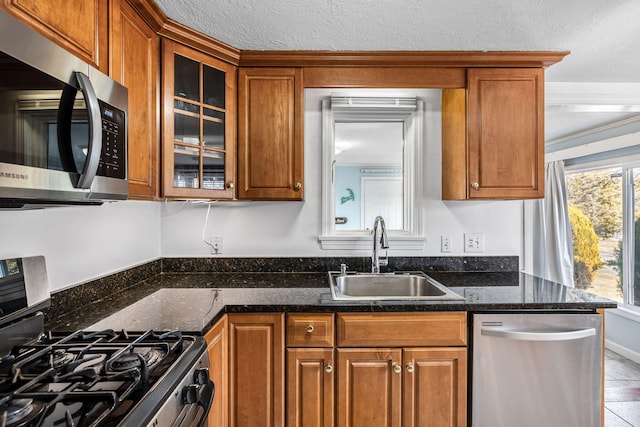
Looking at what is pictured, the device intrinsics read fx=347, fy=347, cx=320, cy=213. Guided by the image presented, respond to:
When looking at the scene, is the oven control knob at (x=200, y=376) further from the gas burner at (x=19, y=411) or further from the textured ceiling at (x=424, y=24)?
the textured ceiling at (x=424, y=24)

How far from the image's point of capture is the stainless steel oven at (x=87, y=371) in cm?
72

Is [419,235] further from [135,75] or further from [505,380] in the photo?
[135,75]

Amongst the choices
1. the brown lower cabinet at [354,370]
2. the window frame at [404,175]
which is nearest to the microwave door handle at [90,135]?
the brown lower cabinet at [354,370]

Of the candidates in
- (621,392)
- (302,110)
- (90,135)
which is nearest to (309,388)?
(90,135)

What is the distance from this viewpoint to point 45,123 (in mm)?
840

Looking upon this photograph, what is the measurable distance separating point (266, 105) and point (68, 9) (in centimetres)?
103

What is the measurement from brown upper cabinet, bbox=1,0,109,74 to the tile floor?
3409 millimetres

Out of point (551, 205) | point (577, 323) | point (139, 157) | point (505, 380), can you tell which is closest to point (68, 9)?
point (139, 157)

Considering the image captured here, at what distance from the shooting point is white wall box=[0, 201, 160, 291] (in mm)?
1214

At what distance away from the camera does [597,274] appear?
3.91 metres

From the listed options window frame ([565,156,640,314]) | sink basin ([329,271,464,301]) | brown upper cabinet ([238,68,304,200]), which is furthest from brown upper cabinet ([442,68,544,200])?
window frame ([565,156,640,314])

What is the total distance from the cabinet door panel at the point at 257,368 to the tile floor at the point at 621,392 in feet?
7.30

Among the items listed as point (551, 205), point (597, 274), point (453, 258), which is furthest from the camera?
point (551, 205)

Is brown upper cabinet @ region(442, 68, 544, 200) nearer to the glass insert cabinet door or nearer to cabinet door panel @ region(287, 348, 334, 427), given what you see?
cabinet door panel @ region(287, 348, 334, 427)
